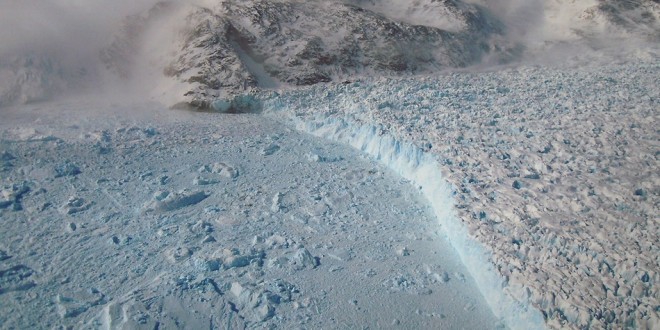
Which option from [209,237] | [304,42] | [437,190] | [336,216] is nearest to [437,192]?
[437,190]

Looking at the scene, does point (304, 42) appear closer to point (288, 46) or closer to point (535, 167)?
point (288, 46)

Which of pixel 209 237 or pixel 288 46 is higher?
pixel 288 46

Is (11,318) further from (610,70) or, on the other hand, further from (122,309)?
(610,70)

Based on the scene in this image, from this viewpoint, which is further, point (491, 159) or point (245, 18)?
point (245, 18)

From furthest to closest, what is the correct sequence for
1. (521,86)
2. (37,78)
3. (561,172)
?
(521,86), (37,78), (561,172)

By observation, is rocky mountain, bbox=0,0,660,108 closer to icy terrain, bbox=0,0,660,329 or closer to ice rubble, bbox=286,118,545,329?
icy terrain, bbox=0,0,660,329

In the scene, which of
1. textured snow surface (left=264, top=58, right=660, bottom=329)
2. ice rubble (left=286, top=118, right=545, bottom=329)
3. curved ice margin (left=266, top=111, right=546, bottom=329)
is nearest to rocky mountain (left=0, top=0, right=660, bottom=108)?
textured snow surface (left=264, top=58, right=660, bottom=329)

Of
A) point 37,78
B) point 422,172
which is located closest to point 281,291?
point 422,172
